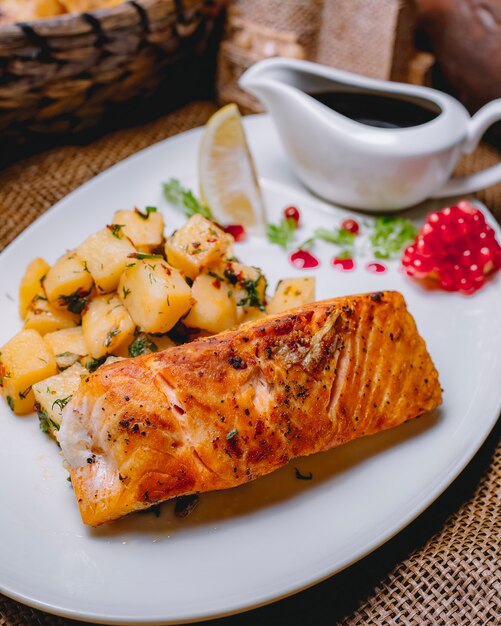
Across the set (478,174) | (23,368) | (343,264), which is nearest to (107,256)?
(23,368)

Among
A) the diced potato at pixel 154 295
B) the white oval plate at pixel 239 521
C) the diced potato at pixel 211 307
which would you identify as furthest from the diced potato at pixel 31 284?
the diced potato at pixel 211 307

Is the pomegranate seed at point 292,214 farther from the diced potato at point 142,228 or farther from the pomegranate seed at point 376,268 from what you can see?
the diced potato at point 142,228

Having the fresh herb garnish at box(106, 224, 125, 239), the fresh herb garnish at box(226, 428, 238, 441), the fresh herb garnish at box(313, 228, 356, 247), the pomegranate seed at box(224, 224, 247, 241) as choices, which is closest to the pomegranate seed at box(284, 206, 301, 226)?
the fresh herb garnish at box(313, 228, 356, 247)

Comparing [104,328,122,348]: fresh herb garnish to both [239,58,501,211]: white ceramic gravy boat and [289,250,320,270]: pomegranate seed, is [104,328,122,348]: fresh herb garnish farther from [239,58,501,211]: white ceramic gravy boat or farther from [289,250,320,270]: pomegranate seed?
[239,58,501,211]: white ceramic gravy boat

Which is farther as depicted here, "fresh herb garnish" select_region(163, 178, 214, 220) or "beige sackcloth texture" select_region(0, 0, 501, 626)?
"fresh herb garnish" select_region(163, 178, 214, 220)

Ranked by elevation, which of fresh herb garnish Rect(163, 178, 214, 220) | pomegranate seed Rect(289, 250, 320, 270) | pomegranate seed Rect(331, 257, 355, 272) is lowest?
pomegranate seed Rect(331, 257, 355, 272)

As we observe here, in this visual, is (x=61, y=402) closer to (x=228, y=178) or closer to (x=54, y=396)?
(x=54, y=396)
